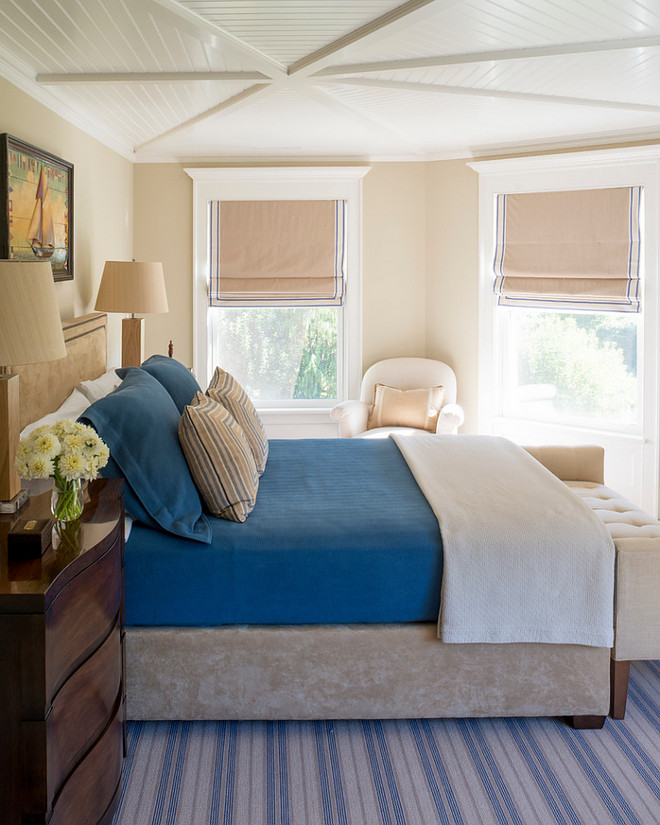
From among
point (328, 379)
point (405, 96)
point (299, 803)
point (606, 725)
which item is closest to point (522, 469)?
point (606, 725)

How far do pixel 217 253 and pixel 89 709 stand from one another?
4445mm

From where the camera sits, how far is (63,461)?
1951mm

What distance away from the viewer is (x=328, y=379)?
6.13 m

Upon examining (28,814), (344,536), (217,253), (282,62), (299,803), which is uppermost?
(282,62)

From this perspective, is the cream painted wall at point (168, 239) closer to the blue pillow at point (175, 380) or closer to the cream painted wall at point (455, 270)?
the cream painted wall at point (455, 270)

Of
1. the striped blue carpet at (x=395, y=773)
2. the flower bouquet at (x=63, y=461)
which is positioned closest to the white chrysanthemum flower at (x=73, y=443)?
the flower bouquet at (x=63, y=461)

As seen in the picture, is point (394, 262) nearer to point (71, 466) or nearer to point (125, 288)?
point (125, 288)

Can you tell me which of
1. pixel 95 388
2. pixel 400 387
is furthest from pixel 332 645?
pixel 400 387

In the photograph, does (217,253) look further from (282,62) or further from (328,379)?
(282,62)

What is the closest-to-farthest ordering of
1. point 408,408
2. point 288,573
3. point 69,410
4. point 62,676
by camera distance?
point 62,676 < point 288,573 < point 69,410 < point 408,408

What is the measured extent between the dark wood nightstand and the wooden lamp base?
275 cm

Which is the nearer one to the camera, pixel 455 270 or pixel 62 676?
pixel 62 676

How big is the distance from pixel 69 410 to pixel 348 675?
1.64 meters

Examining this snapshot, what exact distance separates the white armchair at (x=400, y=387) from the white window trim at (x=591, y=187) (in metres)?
0.31
